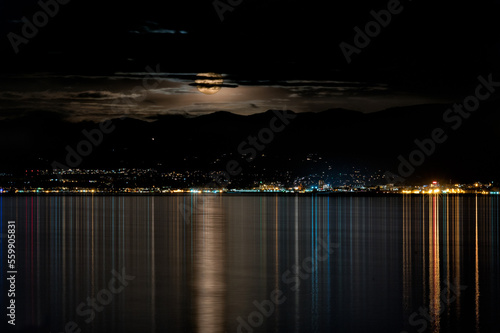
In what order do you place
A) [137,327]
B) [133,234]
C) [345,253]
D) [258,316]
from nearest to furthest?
1. [137,327]
2. [258,316]
3. [345,253]
4. [133,234]

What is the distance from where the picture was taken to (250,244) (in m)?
35.4

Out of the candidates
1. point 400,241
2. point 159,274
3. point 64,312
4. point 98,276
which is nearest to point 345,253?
point 400,241

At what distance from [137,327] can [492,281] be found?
40.0 feet

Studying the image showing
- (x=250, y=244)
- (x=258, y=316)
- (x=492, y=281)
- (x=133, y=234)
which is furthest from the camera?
(x=133, y=234)

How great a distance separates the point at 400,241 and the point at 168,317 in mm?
23279

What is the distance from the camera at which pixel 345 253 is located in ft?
101

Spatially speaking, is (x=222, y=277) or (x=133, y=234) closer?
(x=222, y=277)

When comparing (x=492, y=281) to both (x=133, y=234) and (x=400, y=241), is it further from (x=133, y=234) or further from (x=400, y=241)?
(x=133, y=234)

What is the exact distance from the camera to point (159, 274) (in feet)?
78.1

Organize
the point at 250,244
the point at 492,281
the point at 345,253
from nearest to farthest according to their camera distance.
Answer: the point at 492,281 → the point at 345,253 → the point at 250,244

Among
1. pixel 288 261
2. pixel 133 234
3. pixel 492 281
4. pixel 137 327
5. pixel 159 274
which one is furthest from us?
pixel 133 234

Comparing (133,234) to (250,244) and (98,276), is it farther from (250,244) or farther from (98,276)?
(98,276)

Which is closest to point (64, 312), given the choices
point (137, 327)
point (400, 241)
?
point (137, 327)

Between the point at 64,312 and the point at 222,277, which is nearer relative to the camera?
the point at 64,312
